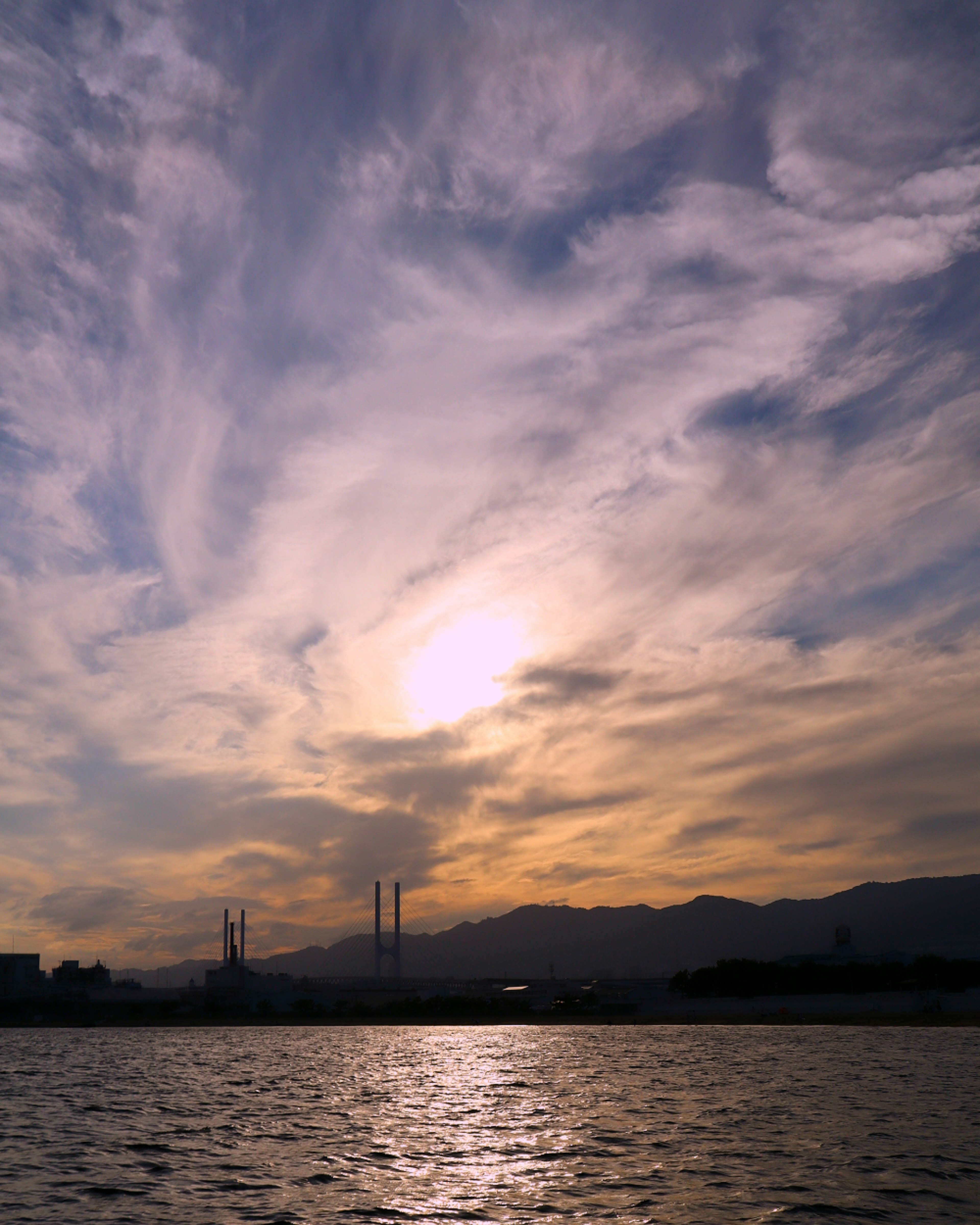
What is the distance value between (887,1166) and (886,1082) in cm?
3192

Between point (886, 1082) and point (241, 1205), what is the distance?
47.4 m

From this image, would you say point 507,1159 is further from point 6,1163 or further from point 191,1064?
point 191,1064

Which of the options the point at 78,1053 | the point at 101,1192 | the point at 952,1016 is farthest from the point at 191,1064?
the point at 952,1016

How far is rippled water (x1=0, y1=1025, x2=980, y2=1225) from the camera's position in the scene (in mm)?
28188

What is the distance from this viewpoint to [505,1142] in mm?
39812

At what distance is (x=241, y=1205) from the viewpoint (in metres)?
28.7

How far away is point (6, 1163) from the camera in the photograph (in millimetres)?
36469

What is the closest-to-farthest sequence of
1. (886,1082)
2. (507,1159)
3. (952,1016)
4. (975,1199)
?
(975,1199) < (507,1159) < (886,1082) < (952,1016)

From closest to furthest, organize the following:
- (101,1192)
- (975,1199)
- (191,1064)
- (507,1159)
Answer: (975,1199) → (101,1192) → (507,1159) → (191,1064)

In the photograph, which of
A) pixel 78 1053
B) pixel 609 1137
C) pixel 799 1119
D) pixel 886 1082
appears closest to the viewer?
pixel 609 1137

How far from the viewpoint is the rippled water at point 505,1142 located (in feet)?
92.5

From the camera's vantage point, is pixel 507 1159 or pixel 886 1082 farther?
pixel 886 1082

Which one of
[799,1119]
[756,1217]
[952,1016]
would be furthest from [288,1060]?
[952,1016]

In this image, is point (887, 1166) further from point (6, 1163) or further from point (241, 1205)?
point (6, 1163)
